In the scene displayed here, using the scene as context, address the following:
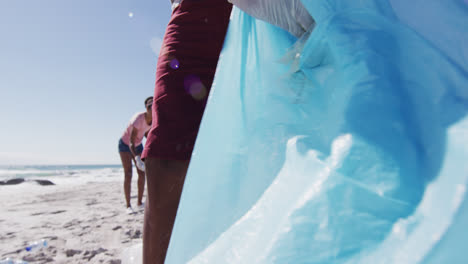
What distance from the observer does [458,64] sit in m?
0.37

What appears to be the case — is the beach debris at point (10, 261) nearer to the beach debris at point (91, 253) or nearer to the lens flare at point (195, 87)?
the beach debris at point (91, 253)

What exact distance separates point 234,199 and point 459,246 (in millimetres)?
319

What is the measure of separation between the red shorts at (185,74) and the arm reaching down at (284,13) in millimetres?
265

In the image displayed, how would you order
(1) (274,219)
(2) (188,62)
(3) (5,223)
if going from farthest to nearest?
(3) (5,223) → (2) (188,62) → (1) (274,219)

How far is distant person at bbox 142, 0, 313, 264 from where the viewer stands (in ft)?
2.24

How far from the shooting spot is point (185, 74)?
2.31 feet

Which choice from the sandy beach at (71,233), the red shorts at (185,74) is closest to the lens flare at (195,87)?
the red shorts at (185,74)

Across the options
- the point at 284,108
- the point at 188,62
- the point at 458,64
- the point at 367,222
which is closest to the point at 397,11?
the point at 458,64

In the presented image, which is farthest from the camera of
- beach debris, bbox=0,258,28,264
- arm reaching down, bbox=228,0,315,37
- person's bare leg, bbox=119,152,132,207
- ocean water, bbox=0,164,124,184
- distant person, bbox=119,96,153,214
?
ocean water, bbox=0,164,124,184

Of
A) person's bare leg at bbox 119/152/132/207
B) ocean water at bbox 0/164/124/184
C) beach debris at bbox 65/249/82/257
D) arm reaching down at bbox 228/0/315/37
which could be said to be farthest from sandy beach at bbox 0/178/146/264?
ocean water at bbox 0/164/124/184

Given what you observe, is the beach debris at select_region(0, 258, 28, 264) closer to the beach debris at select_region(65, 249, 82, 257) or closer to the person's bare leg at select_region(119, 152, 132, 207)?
the beach debris at select_region(65, 249, 82, 257)

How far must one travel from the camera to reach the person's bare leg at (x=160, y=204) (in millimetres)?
675

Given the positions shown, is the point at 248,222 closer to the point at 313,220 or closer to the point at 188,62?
the point at 313,220

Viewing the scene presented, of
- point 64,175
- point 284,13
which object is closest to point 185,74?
point 284,13
